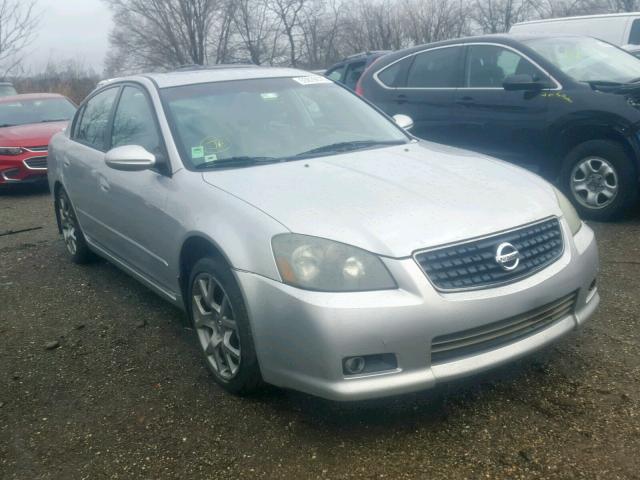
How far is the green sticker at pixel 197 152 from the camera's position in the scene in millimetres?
3693

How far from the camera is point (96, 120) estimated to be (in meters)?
5.13

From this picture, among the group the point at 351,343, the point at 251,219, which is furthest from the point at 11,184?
the point at 351,343

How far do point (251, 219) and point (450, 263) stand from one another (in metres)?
0.89

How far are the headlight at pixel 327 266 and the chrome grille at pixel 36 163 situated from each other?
306 inches

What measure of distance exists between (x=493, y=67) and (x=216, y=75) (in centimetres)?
313

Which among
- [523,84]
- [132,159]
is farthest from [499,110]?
[132,159]

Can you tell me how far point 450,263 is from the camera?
2709 millimetres

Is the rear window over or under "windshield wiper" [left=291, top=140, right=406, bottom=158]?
over

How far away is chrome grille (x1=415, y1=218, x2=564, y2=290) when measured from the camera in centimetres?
269

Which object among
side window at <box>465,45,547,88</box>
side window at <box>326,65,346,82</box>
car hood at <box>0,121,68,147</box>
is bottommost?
car hood at <box>0,121,68,147</box>

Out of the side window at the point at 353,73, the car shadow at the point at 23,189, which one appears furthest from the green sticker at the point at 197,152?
the side window at the point at 353,73

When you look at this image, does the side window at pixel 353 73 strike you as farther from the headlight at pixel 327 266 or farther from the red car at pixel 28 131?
the headlight at pixel 327 266

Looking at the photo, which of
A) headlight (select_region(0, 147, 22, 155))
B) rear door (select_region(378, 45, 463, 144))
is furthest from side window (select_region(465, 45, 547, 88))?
headlight (select_region(0, 147, 22, 155))

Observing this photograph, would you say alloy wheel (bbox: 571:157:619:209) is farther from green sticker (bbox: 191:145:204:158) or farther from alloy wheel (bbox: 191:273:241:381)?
alloy wheel (bbox: 191:273:241:381)
